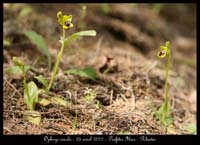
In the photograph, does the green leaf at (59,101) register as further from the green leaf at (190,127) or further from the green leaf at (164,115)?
the green leaf at (190,127)

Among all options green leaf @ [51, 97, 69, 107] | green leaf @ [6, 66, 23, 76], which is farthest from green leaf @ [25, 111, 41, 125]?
green leaf @ [6, 66, 23, 76]

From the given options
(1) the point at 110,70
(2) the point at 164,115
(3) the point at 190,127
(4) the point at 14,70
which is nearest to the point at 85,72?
(1) the point at 110,70

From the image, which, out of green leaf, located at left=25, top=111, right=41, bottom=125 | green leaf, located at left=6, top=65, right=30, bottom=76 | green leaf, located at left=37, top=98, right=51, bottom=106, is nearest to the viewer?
green leaf, located at left=25, top=111, right=41, bottom=125

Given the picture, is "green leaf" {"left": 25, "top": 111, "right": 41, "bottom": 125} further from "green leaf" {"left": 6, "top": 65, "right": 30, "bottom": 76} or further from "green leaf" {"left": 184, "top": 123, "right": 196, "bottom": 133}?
"green leaf" {"left": 184, "top": 123, "right": 196, "bottom": 133}

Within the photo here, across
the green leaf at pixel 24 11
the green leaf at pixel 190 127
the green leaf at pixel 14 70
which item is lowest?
the green leaf at pixel 190 127

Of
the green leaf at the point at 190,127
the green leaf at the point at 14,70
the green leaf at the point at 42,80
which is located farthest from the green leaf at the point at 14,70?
the green leaf at the point at 190,127

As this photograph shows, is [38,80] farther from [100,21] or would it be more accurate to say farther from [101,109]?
[100,21]
